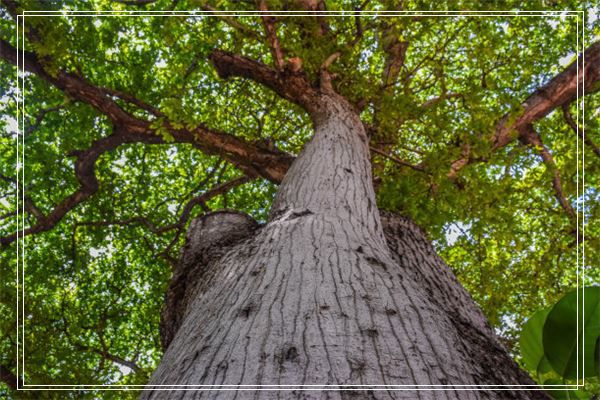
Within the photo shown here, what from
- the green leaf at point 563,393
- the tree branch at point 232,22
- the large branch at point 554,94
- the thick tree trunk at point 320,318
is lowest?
Result: the green leaf at point 563,393

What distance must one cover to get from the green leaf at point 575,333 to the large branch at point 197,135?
4194 mm

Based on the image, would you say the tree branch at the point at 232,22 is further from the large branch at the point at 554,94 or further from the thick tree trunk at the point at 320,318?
the large branch at the point at 554,94

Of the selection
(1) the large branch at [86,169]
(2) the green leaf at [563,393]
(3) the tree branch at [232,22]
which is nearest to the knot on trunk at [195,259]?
(2) the green leaf at [563,393]

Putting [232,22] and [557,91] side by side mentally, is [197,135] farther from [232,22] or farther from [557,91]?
[557,91]

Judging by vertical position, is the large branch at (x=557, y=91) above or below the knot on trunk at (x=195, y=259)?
above

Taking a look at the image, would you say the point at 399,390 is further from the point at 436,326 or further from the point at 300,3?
the point at 300,3

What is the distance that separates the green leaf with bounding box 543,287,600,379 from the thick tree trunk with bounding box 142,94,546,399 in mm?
203

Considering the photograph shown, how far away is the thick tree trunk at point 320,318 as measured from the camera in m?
1.19

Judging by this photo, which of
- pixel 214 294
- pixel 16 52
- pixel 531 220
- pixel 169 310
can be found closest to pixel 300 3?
pixel 16 52

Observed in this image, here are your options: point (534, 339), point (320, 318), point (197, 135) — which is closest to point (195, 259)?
point (320, 318)

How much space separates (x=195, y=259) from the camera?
2.94 meters

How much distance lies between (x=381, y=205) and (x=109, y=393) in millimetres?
4856

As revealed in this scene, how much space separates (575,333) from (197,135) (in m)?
4.83

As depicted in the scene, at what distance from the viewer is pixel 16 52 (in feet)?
17.4
